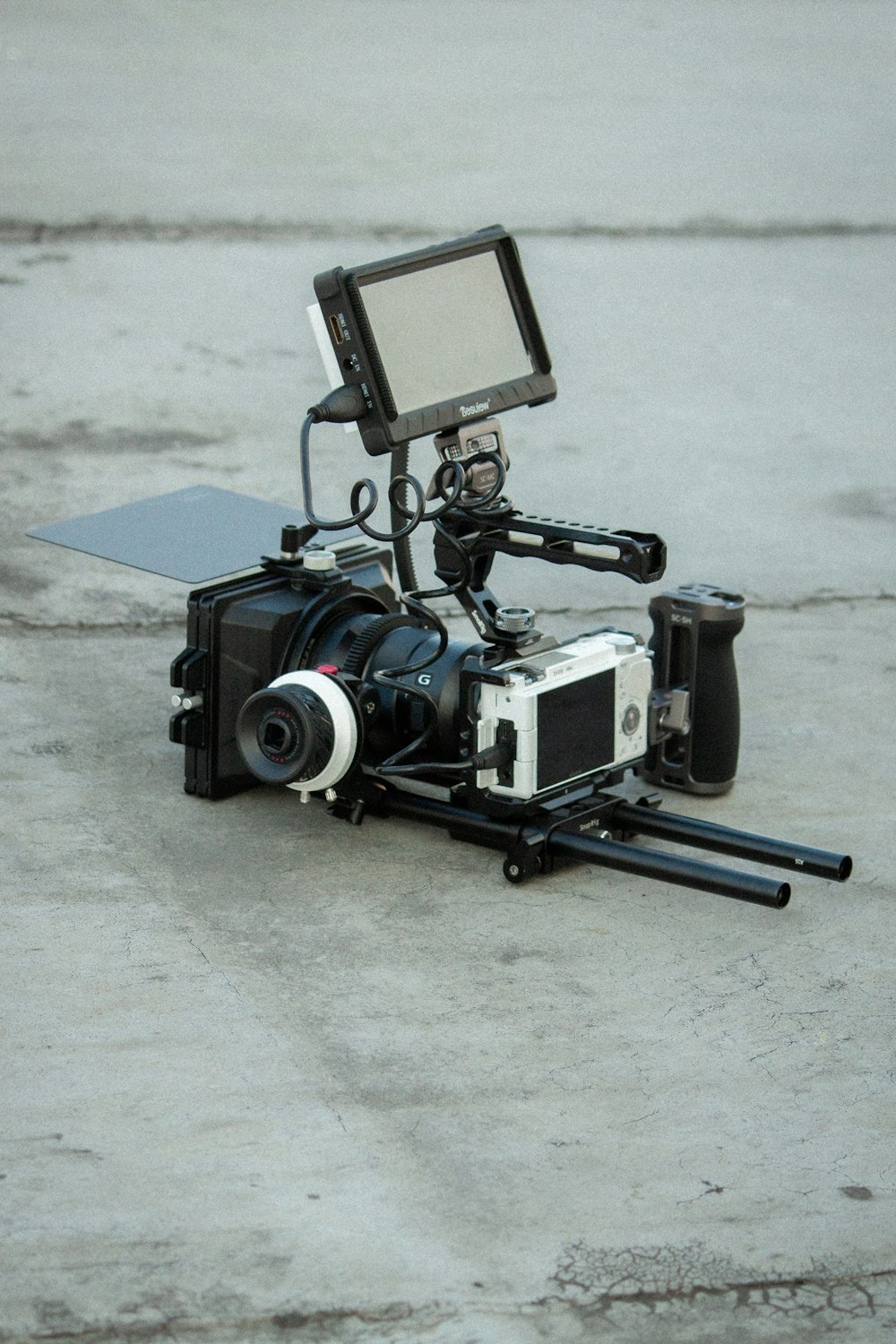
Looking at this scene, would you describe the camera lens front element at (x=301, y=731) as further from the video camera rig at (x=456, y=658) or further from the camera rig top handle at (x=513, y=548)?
the camera rig top handle at (x=513, y=548)

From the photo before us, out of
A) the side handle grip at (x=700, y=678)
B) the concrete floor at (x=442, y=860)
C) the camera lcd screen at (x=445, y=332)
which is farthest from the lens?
the side handle grip at (x=700, y=678)

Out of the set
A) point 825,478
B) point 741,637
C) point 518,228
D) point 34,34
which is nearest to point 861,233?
point 518,228

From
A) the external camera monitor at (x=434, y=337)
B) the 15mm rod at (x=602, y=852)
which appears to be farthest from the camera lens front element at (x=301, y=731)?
the external camera monitor at (x=434, y=337)

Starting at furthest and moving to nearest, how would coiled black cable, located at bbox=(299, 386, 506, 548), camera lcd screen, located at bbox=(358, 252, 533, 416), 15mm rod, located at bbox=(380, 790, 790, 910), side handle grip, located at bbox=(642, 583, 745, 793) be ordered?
side handle grip, located at bbox=(642, 583, 745, 793) → camera lcd screen, located at bbox=(358, 252, 533, 416) → coiled black cable, located at bbox=(299, 386, 506, 548) → 15mm rod, located at bbox=(380, 790, 790, 910)

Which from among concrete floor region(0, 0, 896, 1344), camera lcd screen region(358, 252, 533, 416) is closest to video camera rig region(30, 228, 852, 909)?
camera lcd screen region(358, 252, 533, 416)

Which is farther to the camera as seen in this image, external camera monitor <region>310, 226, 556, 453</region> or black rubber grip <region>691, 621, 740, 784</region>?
black rubber grip <region>691, 621, 740, 784</region>

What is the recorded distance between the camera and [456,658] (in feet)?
14.2

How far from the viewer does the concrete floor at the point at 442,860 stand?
9.80ft

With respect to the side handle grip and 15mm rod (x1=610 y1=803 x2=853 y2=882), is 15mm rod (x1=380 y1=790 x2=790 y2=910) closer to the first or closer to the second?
15mm rod (x1=610 y1=803 x2=853 y2=882)

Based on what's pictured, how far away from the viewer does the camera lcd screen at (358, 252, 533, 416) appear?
4.20 meters

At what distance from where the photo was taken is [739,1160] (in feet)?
10.6

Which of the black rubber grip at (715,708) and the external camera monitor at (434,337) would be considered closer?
the external camera monitor at (434,337)

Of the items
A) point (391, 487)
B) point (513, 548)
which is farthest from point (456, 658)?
point (391, 487)

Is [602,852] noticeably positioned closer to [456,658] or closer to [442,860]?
[442,860]
